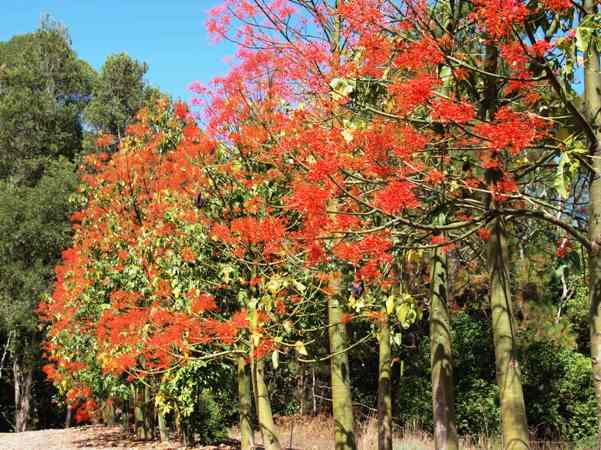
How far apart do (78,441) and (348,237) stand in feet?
44.5

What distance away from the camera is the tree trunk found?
79.7 ft

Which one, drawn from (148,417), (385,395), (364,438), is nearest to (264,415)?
(385,395)

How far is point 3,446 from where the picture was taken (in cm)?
1712

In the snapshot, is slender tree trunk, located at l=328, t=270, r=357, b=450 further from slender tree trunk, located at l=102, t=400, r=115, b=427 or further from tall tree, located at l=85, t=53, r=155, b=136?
tall tree, located at l=85, t=53, r=155, b=136

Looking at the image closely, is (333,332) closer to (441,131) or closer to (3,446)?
(441,131)

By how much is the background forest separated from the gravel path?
0.69m

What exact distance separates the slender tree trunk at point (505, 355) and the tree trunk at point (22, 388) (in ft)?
71.7

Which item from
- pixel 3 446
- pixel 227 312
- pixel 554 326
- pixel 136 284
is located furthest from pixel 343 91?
pixel 3 446

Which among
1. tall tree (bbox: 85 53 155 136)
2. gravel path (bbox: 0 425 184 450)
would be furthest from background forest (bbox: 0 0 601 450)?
tall tree (bbox: 85 53 155 136)

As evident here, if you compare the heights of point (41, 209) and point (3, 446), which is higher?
point (41, 209)

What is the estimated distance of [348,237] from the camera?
6352 mm

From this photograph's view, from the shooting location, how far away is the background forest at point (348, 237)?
193 inches

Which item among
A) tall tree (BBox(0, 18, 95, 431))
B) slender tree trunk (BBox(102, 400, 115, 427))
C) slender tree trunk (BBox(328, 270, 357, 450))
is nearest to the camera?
slender tree trunk (BBox(328, 270, 357, 450))

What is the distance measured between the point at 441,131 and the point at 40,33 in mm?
27318
